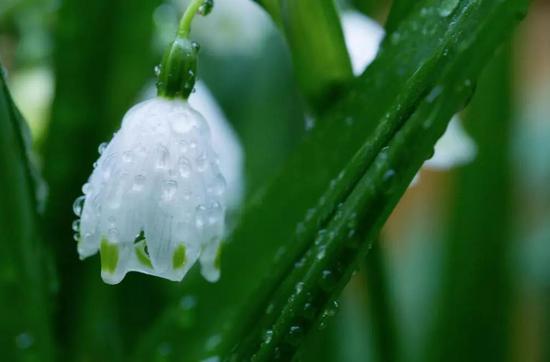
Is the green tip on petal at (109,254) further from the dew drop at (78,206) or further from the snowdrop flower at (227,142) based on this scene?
the snowdrop flower at (227,142)

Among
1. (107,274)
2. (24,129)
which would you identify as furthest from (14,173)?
(107,274)

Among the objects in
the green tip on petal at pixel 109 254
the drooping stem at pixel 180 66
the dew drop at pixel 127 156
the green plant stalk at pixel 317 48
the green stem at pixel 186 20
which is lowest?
the green tip on petal at pixel 109 254

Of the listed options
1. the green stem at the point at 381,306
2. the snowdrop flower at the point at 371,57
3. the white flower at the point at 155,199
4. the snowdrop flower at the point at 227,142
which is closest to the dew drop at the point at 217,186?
the white flower at the point at 155,199

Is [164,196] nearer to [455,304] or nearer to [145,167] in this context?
[145,167]

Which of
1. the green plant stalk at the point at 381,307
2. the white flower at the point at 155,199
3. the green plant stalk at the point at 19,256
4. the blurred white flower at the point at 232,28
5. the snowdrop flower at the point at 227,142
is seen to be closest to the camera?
the white flower at the point at 155,199

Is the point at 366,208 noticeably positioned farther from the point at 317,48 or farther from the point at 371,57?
the point at 371,57

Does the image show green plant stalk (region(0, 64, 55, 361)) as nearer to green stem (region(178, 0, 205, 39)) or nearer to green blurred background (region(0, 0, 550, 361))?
green blurred background (region(0, 0, 550, 361))

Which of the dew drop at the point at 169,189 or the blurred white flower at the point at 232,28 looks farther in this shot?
the blurred white flower at the point at 232,28

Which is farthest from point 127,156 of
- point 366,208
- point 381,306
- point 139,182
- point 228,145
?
point 228,145

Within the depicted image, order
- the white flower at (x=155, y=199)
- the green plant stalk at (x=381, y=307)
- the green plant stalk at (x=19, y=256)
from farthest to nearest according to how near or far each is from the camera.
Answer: the green plant stalk at (x=381, y=307)
the green plant stalk at (x=19, y=256)
the white flower at (x=155, y=199)
